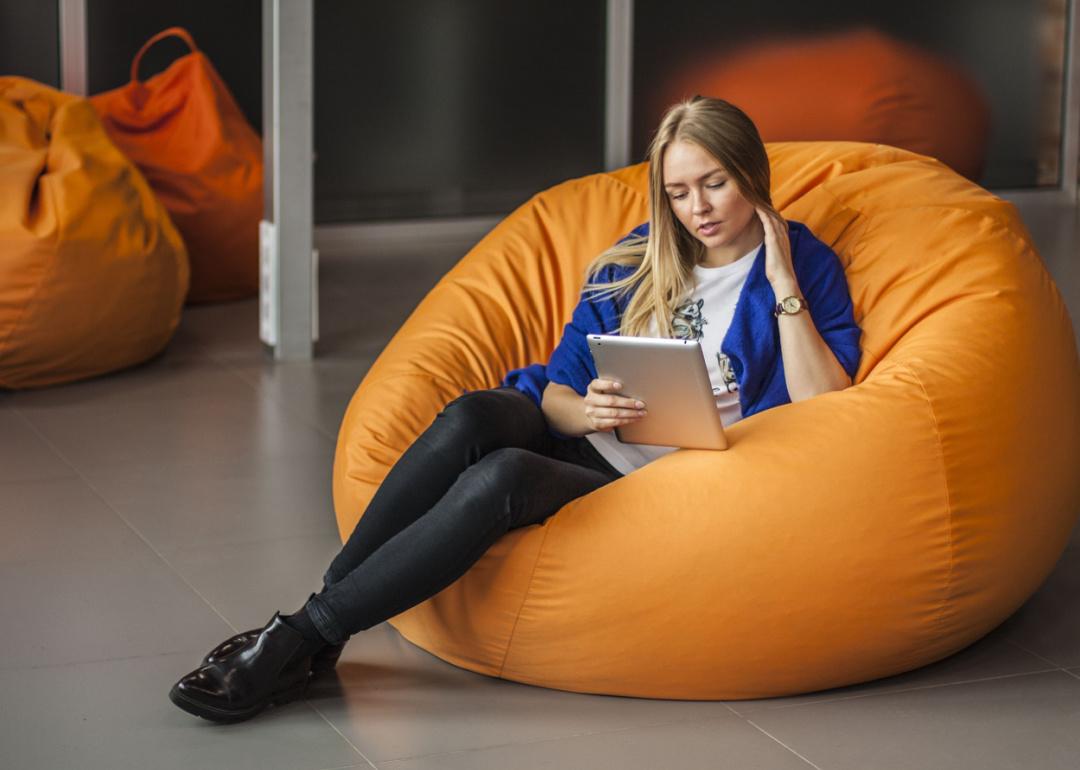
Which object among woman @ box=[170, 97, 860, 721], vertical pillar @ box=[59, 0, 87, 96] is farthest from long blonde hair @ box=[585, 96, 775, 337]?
vertical pillar @ box=[59, 0, 87, 96]

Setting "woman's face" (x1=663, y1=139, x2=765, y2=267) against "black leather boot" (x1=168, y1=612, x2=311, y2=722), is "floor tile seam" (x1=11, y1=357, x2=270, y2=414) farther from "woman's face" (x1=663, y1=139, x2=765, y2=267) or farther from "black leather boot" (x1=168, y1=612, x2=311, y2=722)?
"woman's face" (x1=663, y1=139, x2=765, y2=267)

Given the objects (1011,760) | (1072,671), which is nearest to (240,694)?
(1011,760)

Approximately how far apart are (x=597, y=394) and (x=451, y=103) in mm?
4080

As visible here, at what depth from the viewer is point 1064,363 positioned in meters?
2.82

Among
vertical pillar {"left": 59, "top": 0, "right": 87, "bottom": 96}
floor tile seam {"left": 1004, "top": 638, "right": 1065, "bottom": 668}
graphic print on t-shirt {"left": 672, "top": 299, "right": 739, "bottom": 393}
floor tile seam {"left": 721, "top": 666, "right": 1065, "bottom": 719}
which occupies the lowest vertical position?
floor tile seam {"left": 721, "top": 666, "right": 1065, "bottom": 719}

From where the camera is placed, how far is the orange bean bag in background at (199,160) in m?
5.43

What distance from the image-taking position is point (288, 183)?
4750 mm

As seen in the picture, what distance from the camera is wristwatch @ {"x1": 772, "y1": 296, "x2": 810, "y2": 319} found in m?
2.67

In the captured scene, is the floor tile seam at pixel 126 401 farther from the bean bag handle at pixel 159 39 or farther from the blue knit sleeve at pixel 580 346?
the blue knit sleeve at pixel 580 346

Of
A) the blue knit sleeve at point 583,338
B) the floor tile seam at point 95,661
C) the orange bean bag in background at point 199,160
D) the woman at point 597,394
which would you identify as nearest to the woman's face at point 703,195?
the woman at point 597,394

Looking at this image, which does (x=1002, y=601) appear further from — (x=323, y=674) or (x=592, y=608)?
(x=323, y=674)

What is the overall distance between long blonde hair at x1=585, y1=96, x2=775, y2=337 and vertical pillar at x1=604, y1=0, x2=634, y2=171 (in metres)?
3.77

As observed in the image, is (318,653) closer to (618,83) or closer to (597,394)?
(597,394)

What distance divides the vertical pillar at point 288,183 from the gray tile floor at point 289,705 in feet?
2.40
